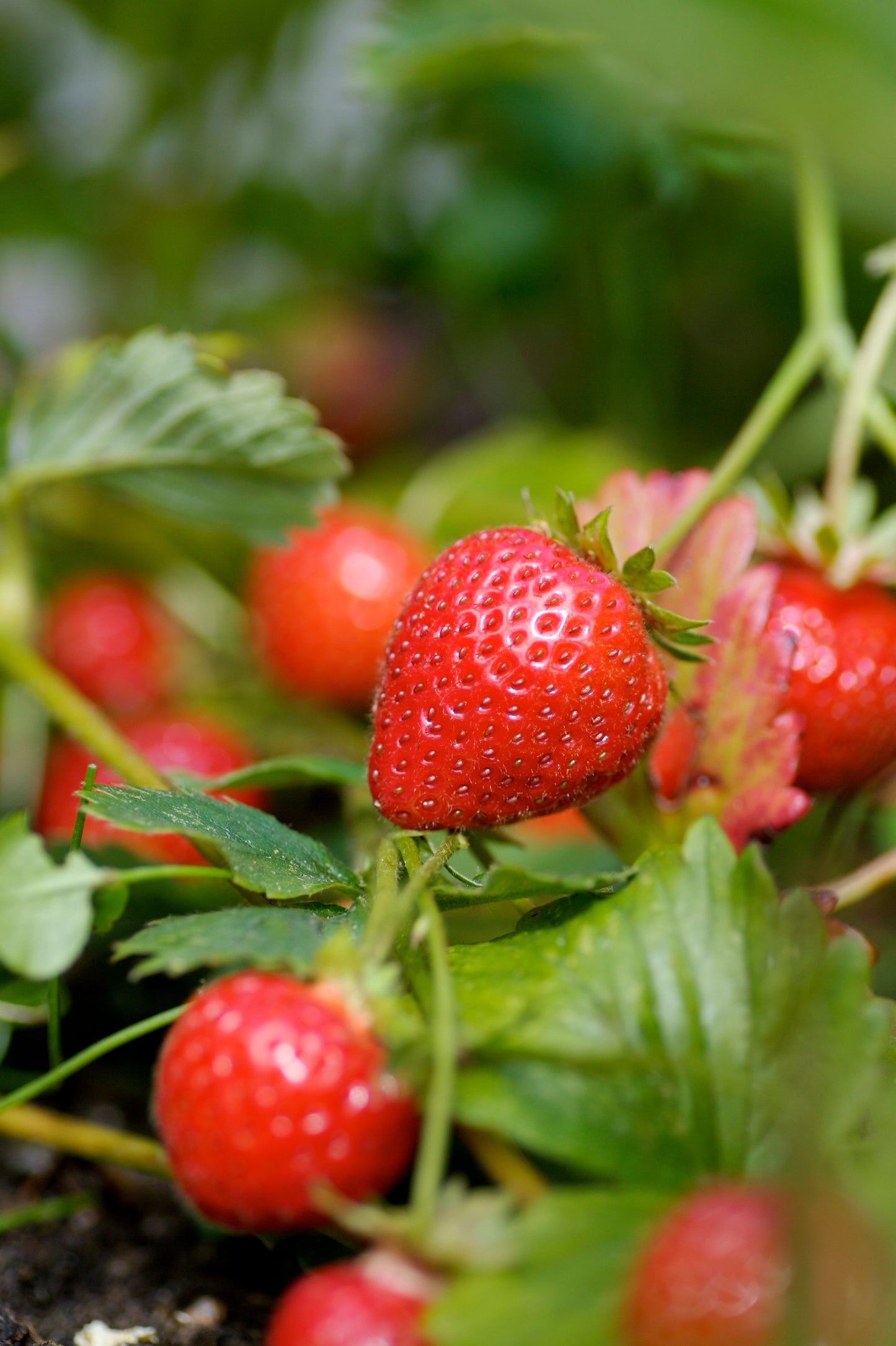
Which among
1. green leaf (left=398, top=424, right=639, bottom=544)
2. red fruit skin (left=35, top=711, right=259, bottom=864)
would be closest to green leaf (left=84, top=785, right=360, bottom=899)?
red fruit skin (left=35, top=711, right=259, bottom=864)

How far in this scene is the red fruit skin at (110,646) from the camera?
104 cm

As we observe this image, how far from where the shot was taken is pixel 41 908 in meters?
0.41

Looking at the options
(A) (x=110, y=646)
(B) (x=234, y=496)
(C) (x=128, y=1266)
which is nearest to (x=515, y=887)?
(C) (x=128, y=1266)

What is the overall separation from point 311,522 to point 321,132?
0.96 meters

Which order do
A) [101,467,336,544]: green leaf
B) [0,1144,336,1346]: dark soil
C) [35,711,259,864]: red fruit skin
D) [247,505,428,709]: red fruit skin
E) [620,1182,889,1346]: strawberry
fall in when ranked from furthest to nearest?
[247,505,428,709]: red fruit skin < [35,711,259,864]: red fruit skin < [101,467,336,544]: green leaf < [0,1144,336,1346]: dark soil < [620,1182,889,1346]: strawberry

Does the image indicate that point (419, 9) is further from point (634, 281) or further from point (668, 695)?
point (668, 695)

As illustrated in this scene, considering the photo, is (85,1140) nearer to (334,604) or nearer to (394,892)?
(394,892)

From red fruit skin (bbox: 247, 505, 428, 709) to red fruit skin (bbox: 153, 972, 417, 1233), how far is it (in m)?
0.60

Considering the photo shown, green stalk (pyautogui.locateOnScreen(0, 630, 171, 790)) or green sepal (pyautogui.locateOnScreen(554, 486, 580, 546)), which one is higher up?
green sepal (pyautogui.locateOnScreen(554, 486, 580, 546))

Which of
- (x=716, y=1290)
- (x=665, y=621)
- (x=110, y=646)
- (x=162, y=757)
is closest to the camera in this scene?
(x=716, y=1290)

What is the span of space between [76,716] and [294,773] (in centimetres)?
17

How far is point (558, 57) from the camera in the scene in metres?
0.97

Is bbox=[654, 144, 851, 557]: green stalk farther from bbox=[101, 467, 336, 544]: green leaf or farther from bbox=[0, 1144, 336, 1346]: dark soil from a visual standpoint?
bbox=[0, 1144, 336, 1346]: dark soil

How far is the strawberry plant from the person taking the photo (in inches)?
12.8
